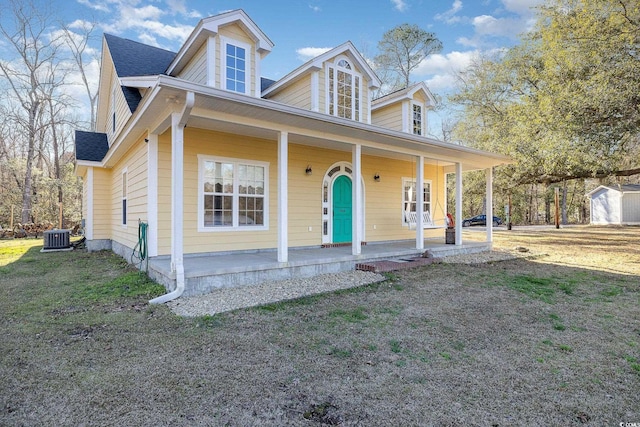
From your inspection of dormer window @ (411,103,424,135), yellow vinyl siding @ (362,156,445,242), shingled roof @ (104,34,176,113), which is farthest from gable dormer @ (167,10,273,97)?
dormer window @ (411,103,424,135)

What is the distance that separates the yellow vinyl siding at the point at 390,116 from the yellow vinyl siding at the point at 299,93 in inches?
127

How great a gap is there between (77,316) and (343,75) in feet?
25.0

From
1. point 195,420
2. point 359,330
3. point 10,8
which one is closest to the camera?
point 195,420

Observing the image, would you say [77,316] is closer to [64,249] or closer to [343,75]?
[343,75]

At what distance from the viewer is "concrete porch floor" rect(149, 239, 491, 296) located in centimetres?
505

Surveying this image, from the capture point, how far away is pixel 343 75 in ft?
29.1

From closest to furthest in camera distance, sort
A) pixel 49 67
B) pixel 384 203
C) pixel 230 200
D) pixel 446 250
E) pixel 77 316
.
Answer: pixel 77 316 < pixel 230 200 < pixel 446 250 < pixel 384 203 < pixel 49 67

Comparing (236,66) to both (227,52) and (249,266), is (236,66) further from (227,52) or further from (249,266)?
(249,266)

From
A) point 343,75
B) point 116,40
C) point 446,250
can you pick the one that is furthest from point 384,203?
point 116,40

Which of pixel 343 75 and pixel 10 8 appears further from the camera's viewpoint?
pixel 10 8

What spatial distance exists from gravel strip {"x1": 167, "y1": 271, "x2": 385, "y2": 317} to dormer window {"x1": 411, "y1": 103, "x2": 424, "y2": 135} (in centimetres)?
589

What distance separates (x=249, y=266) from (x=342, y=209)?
12.7 ft

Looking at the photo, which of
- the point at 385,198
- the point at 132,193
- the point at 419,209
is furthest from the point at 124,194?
the point at 419,209

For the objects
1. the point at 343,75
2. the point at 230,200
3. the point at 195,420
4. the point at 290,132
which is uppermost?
the point at 343,75
